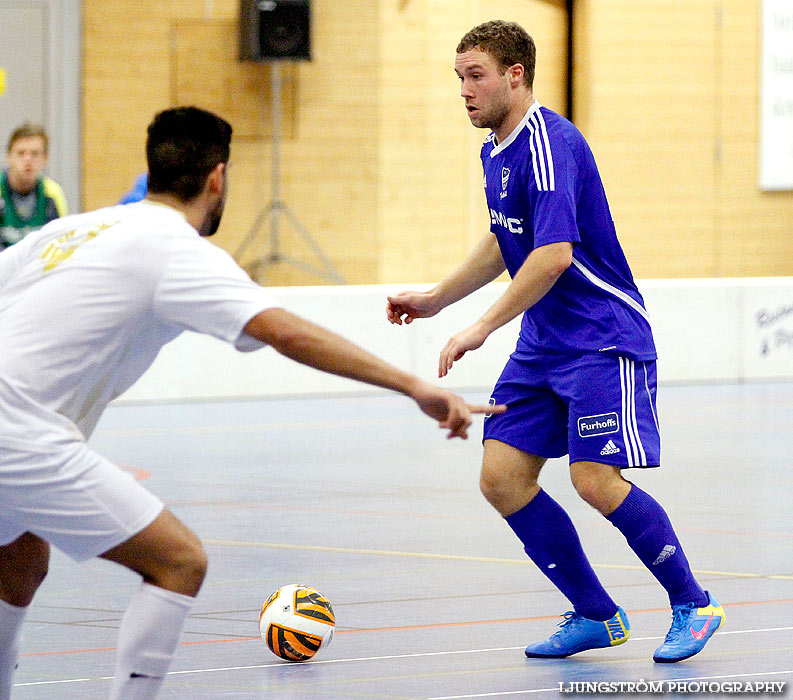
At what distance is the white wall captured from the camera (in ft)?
46.9

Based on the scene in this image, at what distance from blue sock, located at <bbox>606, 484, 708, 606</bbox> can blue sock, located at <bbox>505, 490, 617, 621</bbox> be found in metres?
0.22

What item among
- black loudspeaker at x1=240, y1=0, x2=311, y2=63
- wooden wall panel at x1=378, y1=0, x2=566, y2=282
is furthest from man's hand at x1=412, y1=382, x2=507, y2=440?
wooden wall panel at x1=378, y1=0, x2=566, y2=282

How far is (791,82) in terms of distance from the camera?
66.2 feet

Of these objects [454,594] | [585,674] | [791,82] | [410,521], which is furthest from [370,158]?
[585,674]

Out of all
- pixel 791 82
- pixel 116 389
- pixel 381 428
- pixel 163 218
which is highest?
pixel 791 82

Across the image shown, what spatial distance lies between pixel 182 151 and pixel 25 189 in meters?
6.65

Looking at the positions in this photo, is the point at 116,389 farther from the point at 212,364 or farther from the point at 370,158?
the point at 370,158

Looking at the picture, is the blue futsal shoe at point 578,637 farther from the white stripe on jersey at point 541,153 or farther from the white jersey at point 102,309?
the white jersey at point 102,309

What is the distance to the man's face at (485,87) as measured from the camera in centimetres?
526

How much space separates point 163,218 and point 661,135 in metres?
16.9

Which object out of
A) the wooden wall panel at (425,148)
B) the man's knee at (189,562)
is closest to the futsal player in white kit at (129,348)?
the man's knee at (189,562)

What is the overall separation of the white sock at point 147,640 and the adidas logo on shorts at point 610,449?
1734 millimetres

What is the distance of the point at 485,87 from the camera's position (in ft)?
17.3

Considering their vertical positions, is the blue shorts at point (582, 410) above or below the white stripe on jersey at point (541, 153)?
below
